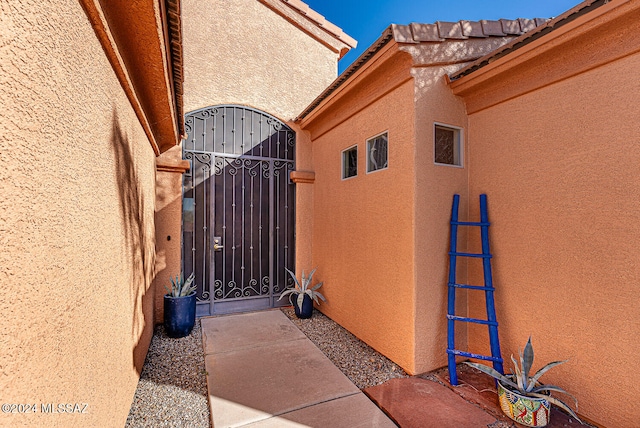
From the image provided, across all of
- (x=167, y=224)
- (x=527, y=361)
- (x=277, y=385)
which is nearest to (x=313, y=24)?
(x=167, y=224)

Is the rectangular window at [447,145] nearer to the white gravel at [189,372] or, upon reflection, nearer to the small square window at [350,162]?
the small square window at [350,162]

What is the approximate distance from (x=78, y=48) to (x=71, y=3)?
0.21 m

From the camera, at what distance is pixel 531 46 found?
3.01 m

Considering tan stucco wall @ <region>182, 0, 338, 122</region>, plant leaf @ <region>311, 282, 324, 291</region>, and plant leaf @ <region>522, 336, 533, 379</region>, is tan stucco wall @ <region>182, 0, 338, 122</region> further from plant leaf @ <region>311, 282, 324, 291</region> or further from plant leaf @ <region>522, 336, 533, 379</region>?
plant leaf @ <region>522, 336, 533, 379</region>

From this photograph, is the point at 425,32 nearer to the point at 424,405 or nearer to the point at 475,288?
the point at 475,288

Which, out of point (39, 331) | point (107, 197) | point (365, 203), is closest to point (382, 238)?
point (365, 203)

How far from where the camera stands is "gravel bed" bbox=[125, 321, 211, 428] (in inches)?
110

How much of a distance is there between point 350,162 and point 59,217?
4.33 metres

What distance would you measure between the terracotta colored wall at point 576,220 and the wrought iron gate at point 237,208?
4108mm

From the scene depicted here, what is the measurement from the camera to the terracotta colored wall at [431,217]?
3.60 metres

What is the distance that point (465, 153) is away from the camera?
13.1 ft

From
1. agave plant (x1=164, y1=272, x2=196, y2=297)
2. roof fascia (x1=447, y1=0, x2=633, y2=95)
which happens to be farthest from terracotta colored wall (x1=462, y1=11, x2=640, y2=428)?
agave plant (x1=164, y1=272, x2=196, y2=297)

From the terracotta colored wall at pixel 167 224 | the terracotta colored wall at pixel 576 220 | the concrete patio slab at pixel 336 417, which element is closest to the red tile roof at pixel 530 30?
the terracotta colored wall at pixel 576 220

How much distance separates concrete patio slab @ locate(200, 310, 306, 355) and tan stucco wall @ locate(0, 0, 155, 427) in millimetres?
2022
